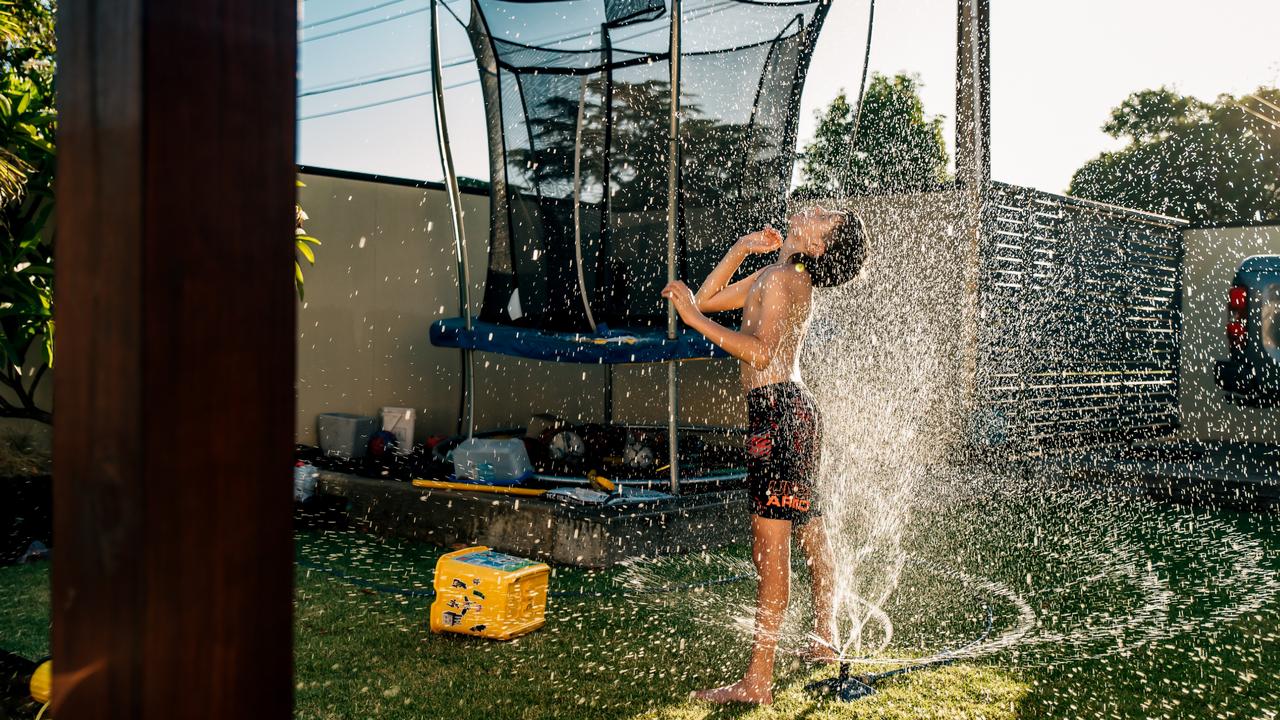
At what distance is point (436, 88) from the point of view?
→ 16.8ft

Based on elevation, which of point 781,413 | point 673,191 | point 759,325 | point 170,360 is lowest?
point 781,413

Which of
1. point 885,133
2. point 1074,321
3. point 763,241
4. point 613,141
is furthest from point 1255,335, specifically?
point 885,133

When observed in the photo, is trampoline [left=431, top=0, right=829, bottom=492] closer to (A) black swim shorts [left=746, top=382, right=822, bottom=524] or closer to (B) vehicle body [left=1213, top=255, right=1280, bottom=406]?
(A) black swim shorts [left=746, top=382, right=822, bottom=524]

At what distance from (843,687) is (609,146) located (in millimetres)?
3457

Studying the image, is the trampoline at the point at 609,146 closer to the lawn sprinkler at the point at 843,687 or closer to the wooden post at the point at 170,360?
the lawn sprinkler at the point at 843,687

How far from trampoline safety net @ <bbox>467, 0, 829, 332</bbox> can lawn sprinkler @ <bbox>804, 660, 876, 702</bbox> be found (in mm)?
2718

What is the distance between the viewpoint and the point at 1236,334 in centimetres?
664

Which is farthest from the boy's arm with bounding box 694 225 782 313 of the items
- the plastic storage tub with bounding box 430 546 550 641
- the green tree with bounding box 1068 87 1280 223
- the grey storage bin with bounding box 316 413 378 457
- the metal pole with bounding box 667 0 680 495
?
the green tree with bounding box 1068 87 1280 223

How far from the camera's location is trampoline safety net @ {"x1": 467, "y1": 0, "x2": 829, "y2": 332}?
524cm

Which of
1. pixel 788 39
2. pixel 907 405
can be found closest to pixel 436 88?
pixel 788 39

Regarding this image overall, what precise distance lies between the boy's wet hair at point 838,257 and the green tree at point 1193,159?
38455 millimetres

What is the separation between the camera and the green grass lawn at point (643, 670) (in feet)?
8.39

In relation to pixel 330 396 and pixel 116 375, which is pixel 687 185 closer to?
pixel 330 396

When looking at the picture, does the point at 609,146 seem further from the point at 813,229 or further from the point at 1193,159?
the point at 1193,159
